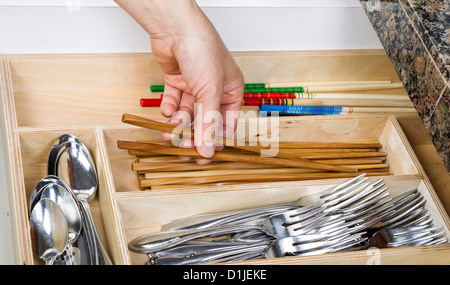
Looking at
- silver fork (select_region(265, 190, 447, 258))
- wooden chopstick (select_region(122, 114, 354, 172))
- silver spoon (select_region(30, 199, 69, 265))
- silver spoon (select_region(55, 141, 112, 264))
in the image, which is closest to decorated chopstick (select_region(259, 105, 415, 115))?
wooden chopstick (select_region(122, 114, 354, 172))

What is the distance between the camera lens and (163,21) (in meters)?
1.09

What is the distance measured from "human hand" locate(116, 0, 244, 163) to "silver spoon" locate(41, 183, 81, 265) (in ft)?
0.79

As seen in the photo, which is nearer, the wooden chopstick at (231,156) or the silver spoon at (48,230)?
A: the silver spoon at (48,230)

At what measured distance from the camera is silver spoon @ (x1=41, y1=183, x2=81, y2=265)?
0.90 m

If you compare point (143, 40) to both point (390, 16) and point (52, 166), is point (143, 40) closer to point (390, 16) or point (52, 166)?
point (52, 166)

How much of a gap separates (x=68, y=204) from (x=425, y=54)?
0.66 metres

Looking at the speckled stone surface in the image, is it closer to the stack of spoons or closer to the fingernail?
the fingernail

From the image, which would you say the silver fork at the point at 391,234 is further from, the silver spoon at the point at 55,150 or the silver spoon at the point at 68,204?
the silver spoon at the point at 55,150

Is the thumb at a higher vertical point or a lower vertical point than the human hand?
lower

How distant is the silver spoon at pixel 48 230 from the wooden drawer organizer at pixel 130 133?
2 centimetres

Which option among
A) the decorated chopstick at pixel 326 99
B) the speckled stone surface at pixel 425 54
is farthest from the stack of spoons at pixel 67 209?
the speckled stone surface at pixel 425 54

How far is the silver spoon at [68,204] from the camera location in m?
0.90

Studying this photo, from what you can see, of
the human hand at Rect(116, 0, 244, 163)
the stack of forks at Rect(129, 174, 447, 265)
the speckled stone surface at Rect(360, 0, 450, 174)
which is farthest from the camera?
the human hand at Rect(116, 0, 244, 163)

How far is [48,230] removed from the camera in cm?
85
